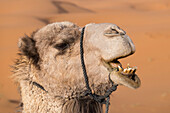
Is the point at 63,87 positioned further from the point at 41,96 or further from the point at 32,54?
the point at 32,54

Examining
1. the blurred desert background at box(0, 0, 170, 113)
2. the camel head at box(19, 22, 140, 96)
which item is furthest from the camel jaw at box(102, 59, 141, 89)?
the blurred desert background at box(0, 0, 170, 113)

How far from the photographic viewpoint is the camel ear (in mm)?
2529

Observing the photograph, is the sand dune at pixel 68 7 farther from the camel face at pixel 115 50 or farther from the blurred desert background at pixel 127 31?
the camel face at pixel 115 50

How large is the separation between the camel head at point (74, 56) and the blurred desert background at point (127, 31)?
22.6 inches

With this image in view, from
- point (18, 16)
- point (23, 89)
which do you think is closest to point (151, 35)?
point (18, 16)

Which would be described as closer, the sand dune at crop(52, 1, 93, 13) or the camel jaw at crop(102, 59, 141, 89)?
the camel jaw at crop(102, 59, 141, 89)

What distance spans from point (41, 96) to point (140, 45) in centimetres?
1072

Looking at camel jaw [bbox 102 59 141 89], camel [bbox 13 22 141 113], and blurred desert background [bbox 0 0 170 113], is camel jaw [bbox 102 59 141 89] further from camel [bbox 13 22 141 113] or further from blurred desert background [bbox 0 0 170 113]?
blurred desert background [bbox 0 0 170 113]

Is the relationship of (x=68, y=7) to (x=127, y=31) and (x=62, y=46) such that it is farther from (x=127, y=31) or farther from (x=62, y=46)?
(x=62, y=46)

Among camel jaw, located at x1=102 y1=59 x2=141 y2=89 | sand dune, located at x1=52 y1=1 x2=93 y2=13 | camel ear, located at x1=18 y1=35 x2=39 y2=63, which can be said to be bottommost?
camel jaw, located at x1=102 y1=59 x2=141 y2=89

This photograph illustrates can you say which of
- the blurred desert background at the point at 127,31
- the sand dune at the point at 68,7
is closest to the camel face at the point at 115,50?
the blurred desert background at the point at 127,31

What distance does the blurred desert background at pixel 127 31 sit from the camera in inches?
325

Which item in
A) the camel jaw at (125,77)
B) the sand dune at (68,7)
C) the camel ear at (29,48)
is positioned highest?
the sand dune at (68,7)

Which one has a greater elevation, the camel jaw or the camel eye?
the camel eye
